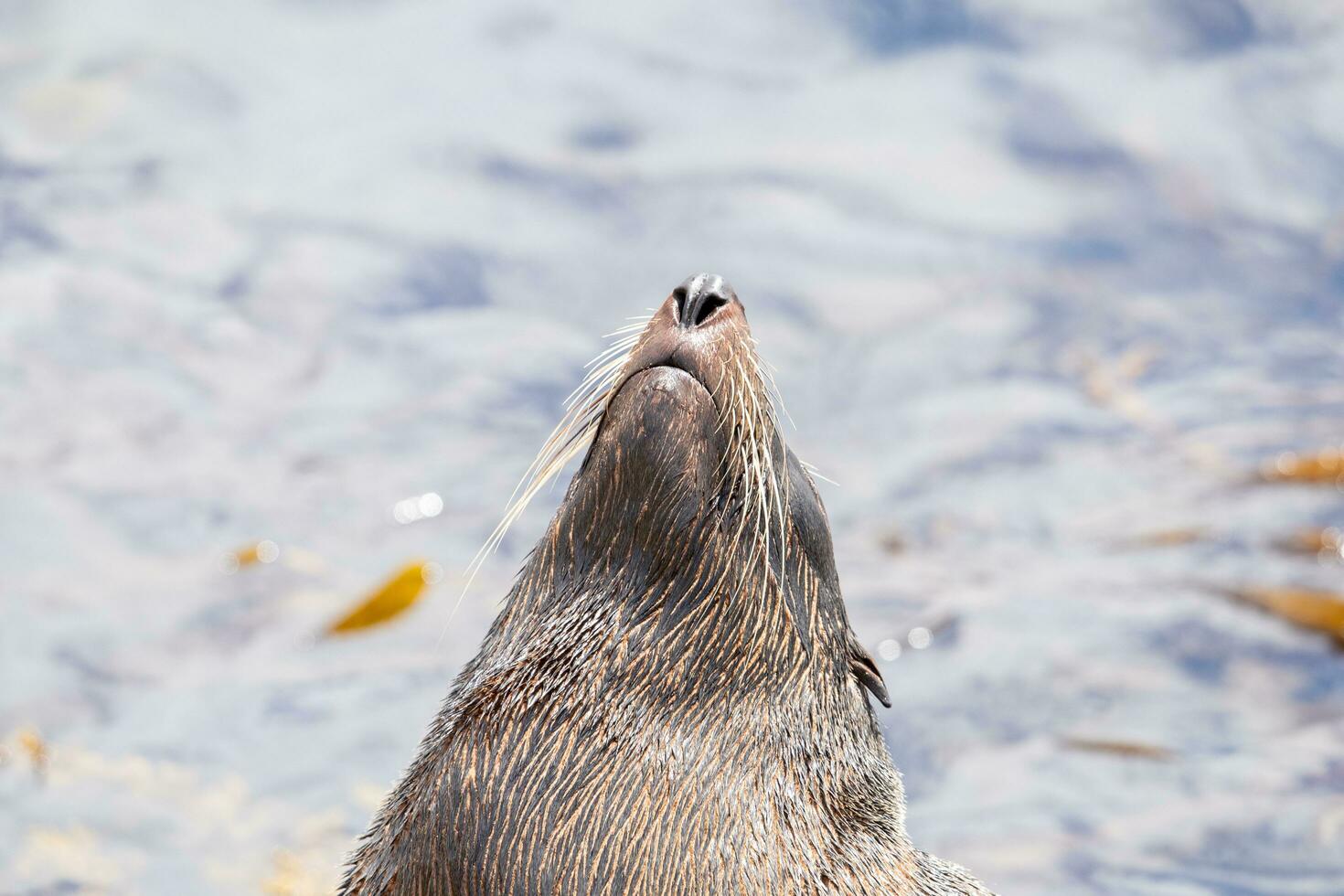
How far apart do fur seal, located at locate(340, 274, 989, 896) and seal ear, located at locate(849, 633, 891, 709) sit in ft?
0.63

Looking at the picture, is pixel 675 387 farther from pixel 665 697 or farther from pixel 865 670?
pixel 865 670

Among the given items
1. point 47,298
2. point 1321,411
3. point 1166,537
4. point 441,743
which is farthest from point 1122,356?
point 441,743

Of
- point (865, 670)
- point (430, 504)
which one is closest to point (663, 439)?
point (865, 670)

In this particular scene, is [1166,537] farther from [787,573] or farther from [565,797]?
[565,797]

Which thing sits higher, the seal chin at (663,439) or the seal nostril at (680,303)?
the seal nostril at (680,303)

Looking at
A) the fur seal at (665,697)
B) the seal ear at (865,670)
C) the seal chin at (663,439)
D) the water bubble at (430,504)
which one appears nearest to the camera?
the fur seal at (665,697)

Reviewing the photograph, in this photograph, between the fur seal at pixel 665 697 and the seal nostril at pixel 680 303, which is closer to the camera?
the fur seal at pixel 665 697

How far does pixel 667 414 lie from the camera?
3709mm

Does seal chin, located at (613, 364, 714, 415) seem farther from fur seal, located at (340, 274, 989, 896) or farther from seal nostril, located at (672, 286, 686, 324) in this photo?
seal nostril, located at (672, 286, 686, 324)

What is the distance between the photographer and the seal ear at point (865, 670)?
172 inches

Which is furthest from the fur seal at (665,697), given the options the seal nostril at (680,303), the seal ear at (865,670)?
the seal ear at (865,670)

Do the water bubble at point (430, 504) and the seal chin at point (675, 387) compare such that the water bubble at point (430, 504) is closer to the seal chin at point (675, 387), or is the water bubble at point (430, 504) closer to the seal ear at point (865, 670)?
the seal ear at point (865, 670)

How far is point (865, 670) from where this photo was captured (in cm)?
440

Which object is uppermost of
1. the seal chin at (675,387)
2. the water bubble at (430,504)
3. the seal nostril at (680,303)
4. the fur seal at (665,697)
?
the water bubble at (430,504)
